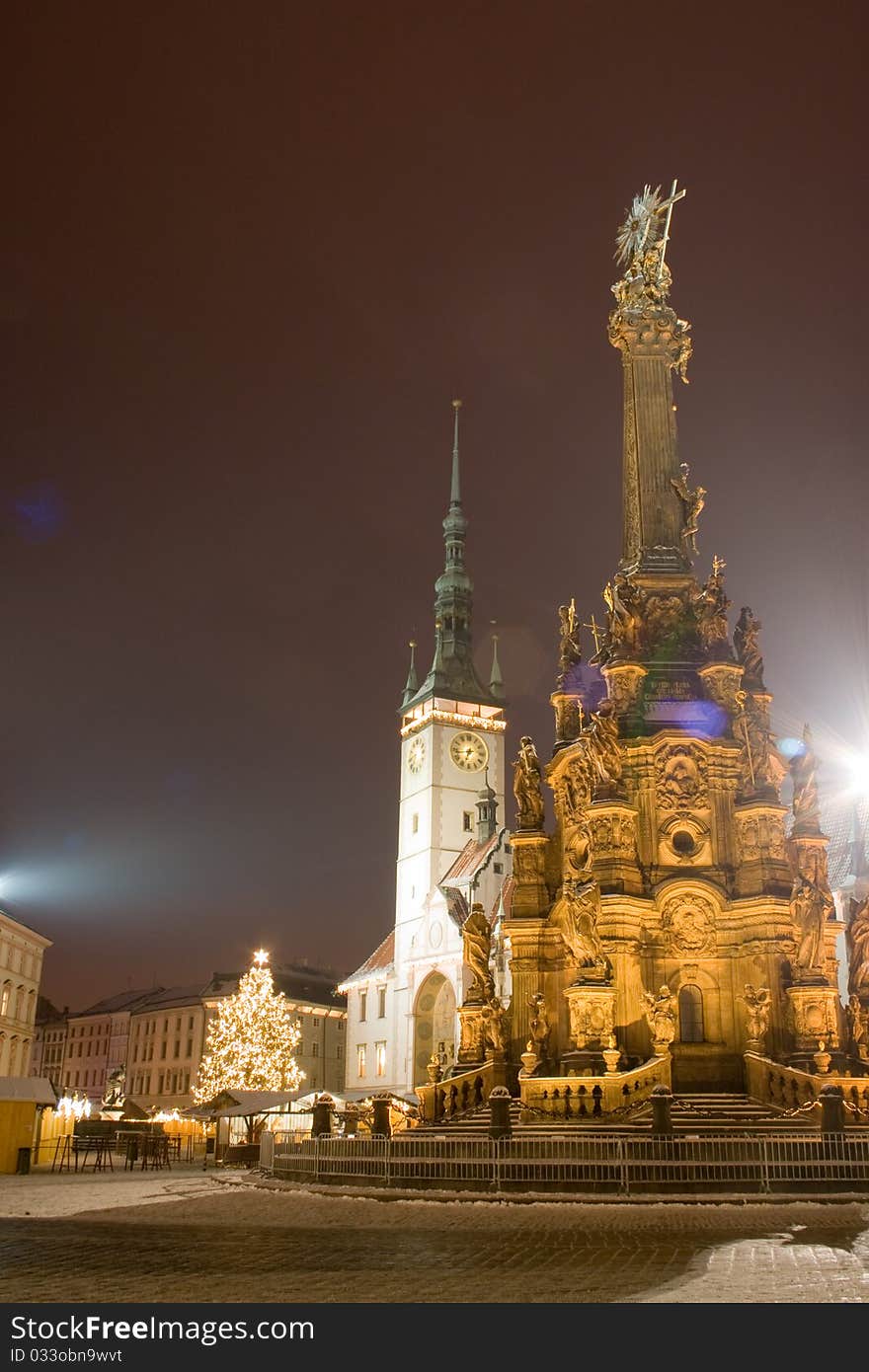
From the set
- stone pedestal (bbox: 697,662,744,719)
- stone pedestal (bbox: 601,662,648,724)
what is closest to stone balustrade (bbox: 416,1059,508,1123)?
stone pedestal (bbox: 601,662,648,724)

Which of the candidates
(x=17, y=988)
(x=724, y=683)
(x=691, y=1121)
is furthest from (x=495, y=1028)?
(x=17, y=988)

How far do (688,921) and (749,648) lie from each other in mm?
7545

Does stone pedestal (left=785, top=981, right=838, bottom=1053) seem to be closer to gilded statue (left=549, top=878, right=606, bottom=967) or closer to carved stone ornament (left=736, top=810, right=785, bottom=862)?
carved stone ornament (left=736, top=810, right=785, bottom=862)

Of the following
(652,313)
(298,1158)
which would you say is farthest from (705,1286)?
(652,313)

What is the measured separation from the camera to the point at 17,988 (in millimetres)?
61594

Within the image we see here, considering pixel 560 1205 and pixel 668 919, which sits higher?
pixel 668 919

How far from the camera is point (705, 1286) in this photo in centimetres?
922

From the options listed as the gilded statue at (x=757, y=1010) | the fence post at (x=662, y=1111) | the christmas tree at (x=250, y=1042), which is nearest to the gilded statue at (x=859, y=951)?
the gilded statue at (x=757, y=1010)

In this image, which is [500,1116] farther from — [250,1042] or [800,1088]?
[250,1042]

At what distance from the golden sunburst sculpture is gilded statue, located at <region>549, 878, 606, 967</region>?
2040 cm

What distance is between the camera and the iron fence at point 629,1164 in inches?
712

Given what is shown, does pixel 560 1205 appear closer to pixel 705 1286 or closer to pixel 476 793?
pixel 705 1286
